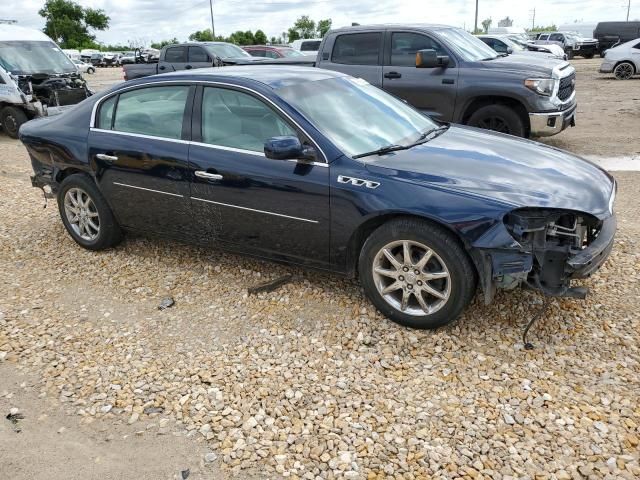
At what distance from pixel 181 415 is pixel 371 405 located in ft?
3.35

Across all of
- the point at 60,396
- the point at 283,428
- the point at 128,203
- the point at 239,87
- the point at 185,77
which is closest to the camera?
the point at 283,428

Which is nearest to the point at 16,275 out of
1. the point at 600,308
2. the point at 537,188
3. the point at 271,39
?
the point at 537,188

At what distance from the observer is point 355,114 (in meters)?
4.20

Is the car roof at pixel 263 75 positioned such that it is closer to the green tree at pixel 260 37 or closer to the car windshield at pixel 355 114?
the car windshield at pixel 355 114

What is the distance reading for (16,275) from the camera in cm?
488

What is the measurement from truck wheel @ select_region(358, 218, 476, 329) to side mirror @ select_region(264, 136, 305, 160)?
28.9 inches

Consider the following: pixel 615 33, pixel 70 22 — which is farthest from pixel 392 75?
pixel 70 22

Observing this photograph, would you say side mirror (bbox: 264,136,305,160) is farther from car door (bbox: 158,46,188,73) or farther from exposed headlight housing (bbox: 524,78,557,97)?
car door (bbox: 158,46,188,73)

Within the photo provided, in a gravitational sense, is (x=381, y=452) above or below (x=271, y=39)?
below

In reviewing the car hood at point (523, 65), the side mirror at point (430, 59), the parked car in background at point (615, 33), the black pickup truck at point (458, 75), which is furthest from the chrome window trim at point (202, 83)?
the parked car in background at point (615, 33)

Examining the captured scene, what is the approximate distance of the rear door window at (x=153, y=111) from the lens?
435 centimetres

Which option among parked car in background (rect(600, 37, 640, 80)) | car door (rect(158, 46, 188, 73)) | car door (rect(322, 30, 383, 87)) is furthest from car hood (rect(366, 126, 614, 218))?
parked car in background (rect(600, 37, 640, 80))

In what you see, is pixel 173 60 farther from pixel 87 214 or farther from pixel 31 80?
pixel 87 214

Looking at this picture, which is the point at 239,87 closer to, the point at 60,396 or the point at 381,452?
the point at 60,396
